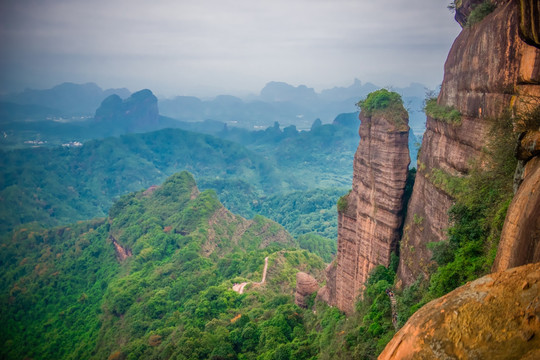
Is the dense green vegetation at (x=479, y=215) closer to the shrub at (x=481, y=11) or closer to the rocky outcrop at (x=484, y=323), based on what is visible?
the shrub at (x=481, y=11)

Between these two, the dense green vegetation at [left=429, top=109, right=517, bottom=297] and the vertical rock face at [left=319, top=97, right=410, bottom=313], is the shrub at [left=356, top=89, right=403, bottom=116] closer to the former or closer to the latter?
the vertical rock face at [left=319, top=97, right=410, bottom=313]

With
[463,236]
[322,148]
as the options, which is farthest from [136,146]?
[463,236]

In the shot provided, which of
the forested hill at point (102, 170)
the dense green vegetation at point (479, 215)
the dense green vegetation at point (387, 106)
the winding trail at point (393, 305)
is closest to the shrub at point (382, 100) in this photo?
the dense green vegetation at point (387, 106)

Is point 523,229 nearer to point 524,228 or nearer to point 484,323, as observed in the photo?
point 524,228

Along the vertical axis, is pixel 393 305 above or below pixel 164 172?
above

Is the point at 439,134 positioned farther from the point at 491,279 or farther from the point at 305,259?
the point at 305,259

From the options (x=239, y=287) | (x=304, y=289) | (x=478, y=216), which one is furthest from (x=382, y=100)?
(x=239, y=287)
